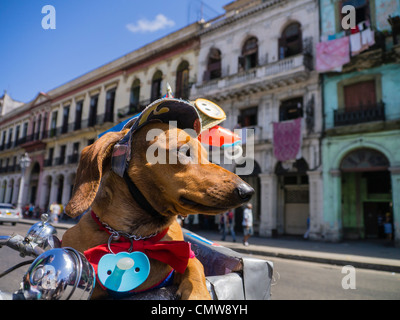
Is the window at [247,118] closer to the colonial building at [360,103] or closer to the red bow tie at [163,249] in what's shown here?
the colonial building at [360,103]

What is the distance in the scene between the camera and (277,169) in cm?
1476

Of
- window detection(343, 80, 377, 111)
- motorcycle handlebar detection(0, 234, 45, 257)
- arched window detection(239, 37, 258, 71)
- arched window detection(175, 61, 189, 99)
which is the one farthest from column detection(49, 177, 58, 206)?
motorcycle handlebar detection(0, 234, 45, 257)

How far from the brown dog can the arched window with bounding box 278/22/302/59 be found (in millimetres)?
15516

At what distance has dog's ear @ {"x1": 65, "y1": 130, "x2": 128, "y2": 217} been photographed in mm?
1183

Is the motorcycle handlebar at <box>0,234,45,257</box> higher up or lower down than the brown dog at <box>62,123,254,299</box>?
lower down

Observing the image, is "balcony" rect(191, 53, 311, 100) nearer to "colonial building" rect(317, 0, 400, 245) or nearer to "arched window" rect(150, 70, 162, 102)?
"colonial building" rect(317, 0, 400, 245)

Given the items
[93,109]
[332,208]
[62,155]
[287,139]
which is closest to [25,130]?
[62,155]

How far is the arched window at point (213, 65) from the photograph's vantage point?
18011 millimetres

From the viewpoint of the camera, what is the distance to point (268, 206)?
14.6m

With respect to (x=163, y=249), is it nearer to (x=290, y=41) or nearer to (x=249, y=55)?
(x=290, y=41)
